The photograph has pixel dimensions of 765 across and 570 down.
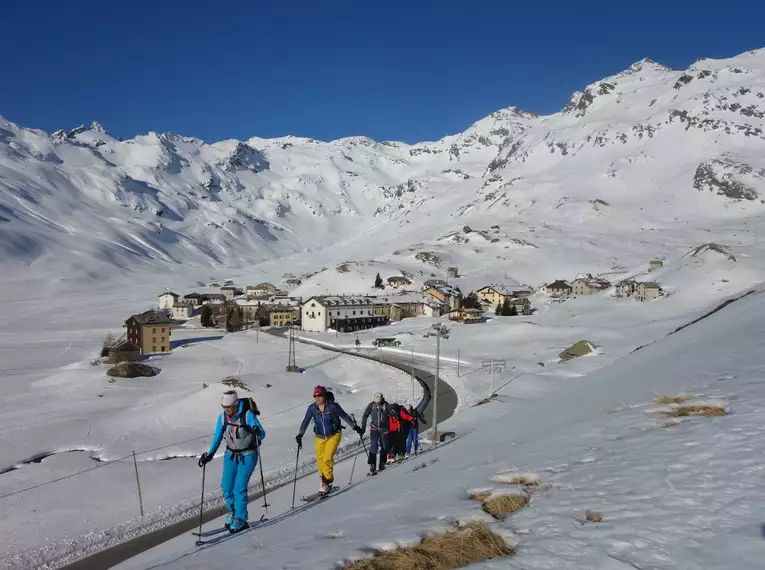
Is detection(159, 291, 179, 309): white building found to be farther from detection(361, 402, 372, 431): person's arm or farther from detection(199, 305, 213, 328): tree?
detection(361, 402, 372, 431): person's arm

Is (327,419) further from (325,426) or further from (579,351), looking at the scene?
(579,351)

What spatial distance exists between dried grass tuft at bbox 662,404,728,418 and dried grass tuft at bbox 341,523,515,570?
5.76m

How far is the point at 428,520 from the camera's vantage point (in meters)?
6.58

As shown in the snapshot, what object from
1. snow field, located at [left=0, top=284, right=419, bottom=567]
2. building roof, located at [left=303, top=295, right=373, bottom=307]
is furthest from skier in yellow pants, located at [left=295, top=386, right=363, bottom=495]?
building roof, located at [left=303, top=295, right=373, bottom=307]

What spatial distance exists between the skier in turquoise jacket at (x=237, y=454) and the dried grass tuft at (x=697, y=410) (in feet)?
24.2

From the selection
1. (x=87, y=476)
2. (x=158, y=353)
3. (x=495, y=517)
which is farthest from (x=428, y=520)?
(x=158, y=353)

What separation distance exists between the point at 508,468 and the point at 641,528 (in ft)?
10.3

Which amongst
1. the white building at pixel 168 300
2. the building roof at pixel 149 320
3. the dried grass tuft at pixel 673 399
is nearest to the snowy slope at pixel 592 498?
the dried grass tuft at pixel 673 399

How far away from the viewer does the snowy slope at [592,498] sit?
514 centimetres

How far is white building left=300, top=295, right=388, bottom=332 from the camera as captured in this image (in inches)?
3605

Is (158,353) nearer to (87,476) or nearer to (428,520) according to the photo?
(87,476)

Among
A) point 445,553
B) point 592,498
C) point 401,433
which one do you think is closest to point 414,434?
point 401,433

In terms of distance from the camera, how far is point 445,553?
5.57m

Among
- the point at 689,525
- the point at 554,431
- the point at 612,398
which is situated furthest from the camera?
the point at 612,398
